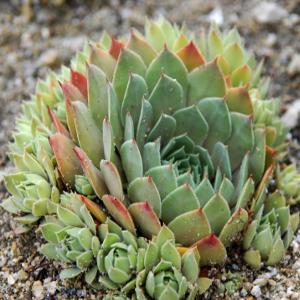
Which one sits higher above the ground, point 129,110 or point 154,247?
point 129,110

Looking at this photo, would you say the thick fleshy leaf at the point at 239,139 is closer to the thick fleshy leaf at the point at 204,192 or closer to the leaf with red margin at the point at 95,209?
the thick fleshy leaf at the point at 204,192

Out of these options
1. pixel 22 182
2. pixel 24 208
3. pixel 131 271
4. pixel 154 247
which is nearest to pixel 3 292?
pixel 24 208

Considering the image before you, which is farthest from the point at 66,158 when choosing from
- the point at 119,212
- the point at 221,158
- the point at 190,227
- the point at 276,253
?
the point at 276,253

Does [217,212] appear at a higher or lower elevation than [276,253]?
higher

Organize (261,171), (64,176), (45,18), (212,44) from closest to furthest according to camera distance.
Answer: (64,176)
(261,171)
(212,44)
(45,18)

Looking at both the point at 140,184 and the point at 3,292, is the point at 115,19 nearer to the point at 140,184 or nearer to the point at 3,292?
the point at 140,184

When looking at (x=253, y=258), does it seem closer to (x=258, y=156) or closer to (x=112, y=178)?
(x=258, y=156)

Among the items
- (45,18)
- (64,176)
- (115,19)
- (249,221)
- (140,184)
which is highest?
(45,18)
